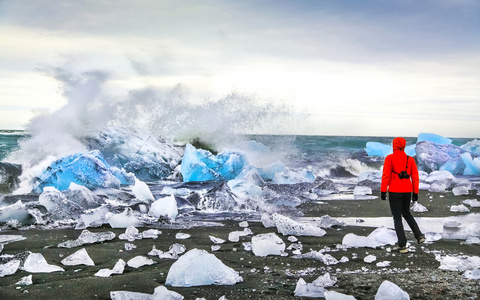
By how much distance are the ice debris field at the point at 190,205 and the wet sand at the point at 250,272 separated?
0.37 ft

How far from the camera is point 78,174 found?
10.4 m

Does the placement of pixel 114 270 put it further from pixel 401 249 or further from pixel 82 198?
pixel 82 198

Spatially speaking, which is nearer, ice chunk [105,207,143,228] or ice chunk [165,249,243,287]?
ice chunk [165,249,243,287]

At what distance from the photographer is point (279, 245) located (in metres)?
4.96

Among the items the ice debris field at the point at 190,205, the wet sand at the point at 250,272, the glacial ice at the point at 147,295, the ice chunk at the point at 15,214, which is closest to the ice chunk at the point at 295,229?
the ice debris field at the point at 190,205

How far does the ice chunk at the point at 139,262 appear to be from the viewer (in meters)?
4.47

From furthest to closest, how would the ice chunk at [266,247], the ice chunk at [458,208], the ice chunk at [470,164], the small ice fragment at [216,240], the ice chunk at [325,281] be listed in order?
the ice chunk at [470,164] → the ice chunk at [458,208] → the small ice fragment at [216,240] → the ice chunk at [266,247] → the ice chunk at [325,281]

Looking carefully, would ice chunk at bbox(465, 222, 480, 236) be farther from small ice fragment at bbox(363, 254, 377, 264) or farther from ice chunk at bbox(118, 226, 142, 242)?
ice chunk at bbox(118, 226, 142, 242)

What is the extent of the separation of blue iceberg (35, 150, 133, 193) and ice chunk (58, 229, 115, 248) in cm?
492

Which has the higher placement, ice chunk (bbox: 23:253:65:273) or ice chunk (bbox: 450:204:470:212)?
ice chunk (bbox: 23:253:65:273)

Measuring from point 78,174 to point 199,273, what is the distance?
7231mm

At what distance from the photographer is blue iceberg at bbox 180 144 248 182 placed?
12336 mm

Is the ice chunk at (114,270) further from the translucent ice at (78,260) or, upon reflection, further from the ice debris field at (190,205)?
the translucent ice at (78,260)

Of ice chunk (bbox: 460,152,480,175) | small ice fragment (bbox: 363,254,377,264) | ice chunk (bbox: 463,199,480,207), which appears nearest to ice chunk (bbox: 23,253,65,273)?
small ice fragment (bbox: 363,254,377,264)
